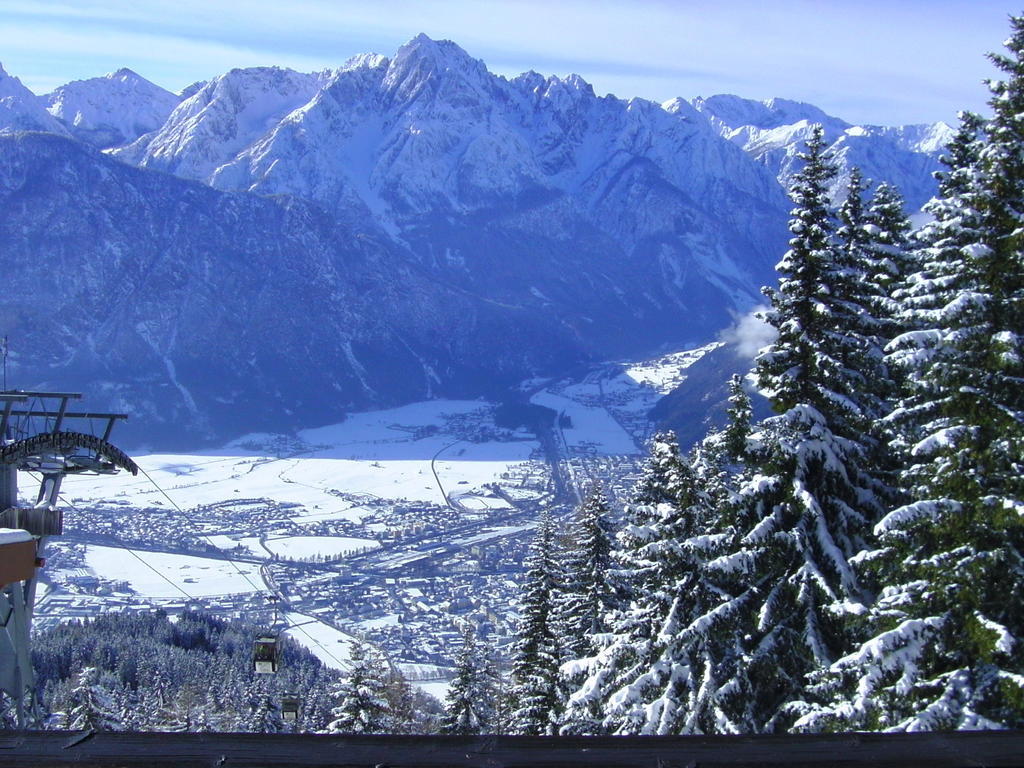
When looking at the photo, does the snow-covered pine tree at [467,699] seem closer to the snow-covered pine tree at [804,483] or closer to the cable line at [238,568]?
the snow-covered pine tree at [804,483]

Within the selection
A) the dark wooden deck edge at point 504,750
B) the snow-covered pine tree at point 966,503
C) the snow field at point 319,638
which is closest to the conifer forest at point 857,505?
the snow-covered pine tree at point 966,503

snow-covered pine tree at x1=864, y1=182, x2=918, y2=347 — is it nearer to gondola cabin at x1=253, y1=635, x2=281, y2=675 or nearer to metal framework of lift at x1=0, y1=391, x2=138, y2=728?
gondola cabin at x1=253, y1=635, x2=281, y2=675

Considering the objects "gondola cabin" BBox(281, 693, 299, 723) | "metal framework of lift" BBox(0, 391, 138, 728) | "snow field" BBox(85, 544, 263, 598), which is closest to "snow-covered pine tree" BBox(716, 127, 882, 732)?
"gondola cabin" BBox(281, 693, 299, 723)

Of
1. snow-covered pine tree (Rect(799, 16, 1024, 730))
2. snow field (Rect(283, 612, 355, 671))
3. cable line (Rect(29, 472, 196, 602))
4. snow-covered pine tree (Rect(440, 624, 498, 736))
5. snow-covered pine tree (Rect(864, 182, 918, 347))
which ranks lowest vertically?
cable line (Rect(29, 472, 196, 602))

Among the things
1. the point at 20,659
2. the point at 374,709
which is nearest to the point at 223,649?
the point at 374,709

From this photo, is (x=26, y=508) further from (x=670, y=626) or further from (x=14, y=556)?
(x=670, y=626)

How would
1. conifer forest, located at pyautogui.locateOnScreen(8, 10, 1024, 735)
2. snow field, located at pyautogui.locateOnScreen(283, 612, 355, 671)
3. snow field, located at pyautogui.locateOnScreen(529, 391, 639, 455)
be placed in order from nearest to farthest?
1. conifer forest, located at pyautogui.locateOnScreen(8, 10, 1024, 735)
2. snow field, located at pyautogui.locateOnScreen(283, 612, 355, 671)
3. snow field, located at pyautogui.locateOnScreen(529, 391, 639, 455)

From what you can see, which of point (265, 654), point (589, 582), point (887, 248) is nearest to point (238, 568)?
point (589, 582)
